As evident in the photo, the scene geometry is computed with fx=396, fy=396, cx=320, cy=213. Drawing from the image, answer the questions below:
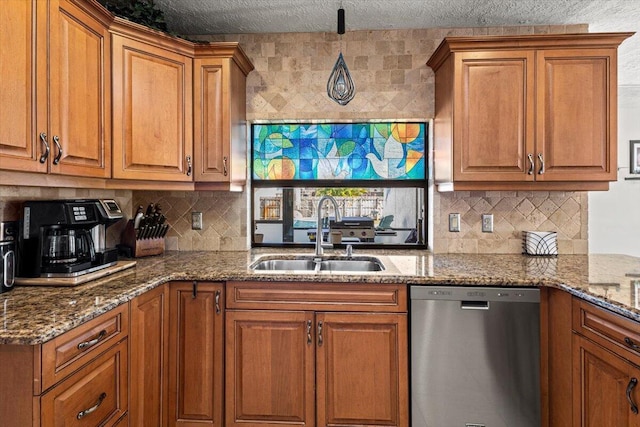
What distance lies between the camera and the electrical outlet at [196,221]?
9.33 ft

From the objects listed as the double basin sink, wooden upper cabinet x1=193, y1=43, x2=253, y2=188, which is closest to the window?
the double basin sink

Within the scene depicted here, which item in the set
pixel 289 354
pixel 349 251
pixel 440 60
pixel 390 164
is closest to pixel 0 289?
pixel 289 354

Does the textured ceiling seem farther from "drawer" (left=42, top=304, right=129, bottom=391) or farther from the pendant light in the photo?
"drawer" (left=42, top=304, right=129, bottom=391)

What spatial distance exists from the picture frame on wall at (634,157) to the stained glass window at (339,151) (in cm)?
242

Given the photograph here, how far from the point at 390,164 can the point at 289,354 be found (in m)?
1.55

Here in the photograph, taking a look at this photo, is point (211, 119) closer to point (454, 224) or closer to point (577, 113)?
point (454, 224)

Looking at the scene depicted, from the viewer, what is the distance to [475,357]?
195 centimetres

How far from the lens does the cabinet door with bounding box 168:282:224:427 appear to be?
2.05m

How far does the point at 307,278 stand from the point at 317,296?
0.11 m

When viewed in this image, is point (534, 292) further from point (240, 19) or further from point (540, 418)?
point (240, 19)

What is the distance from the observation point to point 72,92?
1746mm

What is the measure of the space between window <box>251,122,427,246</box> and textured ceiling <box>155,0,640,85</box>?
681mm

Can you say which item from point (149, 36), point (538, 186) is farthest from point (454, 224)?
point (149, 36)

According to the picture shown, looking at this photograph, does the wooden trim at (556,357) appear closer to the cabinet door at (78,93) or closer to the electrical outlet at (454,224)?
the electrical outlet at (454,224)
